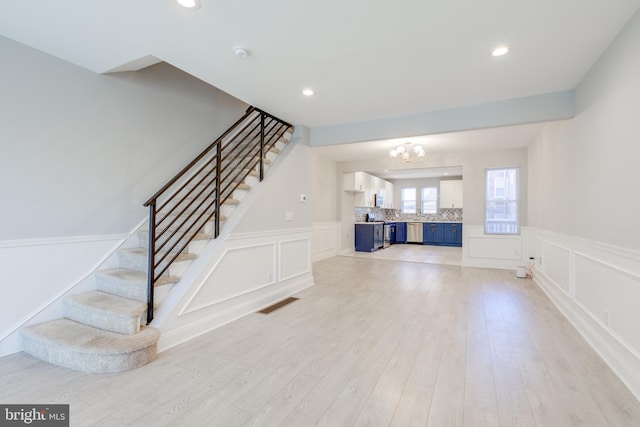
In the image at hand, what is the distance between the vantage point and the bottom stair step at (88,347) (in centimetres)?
211

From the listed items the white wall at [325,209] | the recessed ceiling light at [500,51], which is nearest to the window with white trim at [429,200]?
the white wall at [325,209]

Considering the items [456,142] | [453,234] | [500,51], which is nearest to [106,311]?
[500,51]

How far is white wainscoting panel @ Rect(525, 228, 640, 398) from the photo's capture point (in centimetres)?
201

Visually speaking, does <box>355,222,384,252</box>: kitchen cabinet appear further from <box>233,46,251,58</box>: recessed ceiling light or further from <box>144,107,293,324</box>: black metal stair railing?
<box>233,46,251,58</box>: recessed ceiling light

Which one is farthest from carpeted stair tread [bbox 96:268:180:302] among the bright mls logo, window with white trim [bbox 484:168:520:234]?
window with white trim [bbox 484:168:520:234]

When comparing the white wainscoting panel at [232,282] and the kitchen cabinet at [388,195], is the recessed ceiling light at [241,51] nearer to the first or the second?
the white wainscoting panel at [232,282]

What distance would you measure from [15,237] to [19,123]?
959mm

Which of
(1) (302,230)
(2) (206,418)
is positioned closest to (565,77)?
(1) (302,230)

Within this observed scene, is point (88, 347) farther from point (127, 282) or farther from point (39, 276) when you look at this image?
point (39, 276)

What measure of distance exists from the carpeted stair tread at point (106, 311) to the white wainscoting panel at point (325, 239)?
477 cm

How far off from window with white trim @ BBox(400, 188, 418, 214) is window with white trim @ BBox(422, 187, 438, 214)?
1.13 feet

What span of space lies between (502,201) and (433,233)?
4.54 metres

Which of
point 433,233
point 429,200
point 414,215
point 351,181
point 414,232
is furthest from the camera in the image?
point 414,215

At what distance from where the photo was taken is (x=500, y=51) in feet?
7.86
